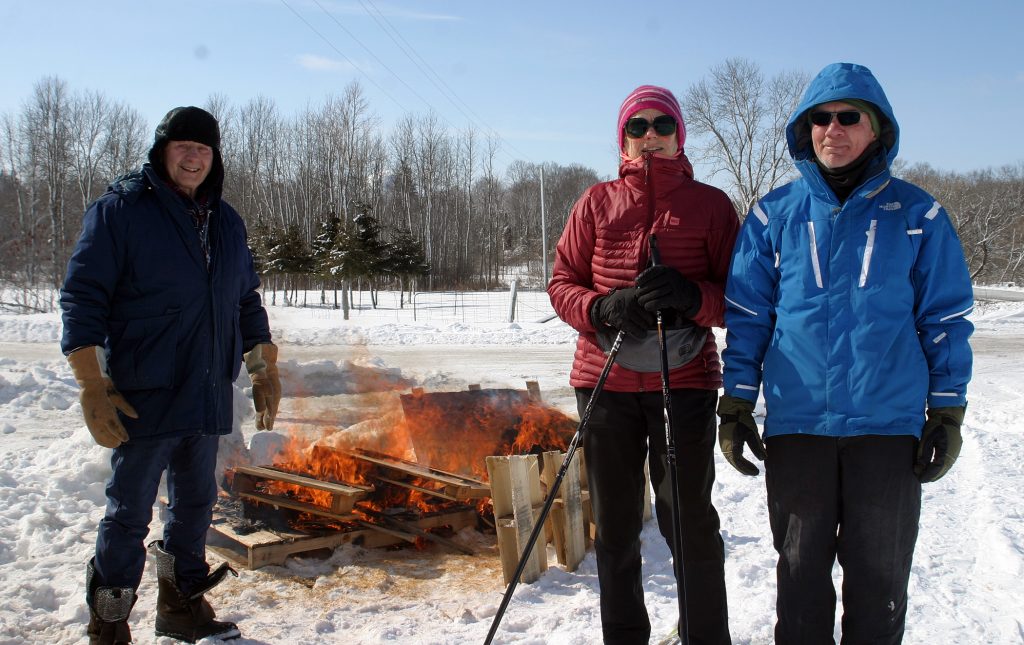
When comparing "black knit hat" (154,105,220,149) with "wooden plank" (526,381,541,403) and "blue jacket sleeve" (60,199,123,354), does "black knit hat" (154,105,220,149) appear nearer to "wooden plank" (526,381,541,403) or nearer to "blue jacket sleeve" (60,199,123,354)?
"blue jacket sleeve" (60,199,123,354)

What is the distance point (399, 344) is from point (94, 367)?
43.3 ft

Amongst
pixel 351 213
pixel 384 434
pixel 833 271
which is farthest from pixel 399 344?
pixel 351 213

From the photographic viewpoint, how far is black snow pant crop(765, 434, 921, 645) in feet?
7.09

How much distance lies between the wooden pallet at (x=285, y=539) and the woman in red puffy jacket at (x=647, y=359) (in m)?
1.87

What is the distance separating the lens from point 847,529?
2213 millimetres

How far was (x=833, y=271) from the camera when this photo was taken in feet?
7.36

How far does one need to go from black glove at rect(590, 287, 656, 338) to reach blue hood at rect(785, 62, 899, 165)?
74 cm

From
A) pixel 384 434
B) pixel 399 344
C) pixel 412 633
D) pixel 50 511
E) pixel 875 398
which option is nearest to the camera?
pixel 875 398

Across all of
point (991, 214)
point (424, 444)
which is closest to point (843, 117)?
point (424, 444)

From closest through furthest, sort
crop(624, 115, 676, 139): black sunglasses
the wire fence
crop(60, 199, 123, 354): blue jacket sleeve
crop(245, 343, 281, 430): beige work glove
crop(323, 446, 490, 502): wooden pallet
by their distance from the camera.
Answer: crop(624, 115, 676, 139): black sunglasses < crop(60, 199, 123, 354): blue jacket sleeve < crop(245, 343, 281, 430): beige work glove < crop(323, 446, 490, 502): wooden pallet < the wire fence

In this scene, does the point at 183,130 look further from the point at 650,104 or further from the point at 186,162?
the point at 650,104

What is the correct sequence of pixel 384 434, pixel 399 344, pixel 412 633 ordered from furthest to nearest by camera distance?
pixel 399 344
pixel 384 434
pixel 412 633

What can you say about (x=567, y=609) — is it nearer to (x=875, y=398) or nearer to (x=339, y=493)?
(x=339, y=493)

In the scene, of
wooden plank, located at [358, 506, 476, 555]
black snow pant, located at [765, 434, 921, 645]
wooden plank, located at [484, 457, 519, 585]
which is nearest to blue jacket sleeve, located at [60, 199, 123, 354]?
wooden plank, located at [484, 457, 519, 585]
